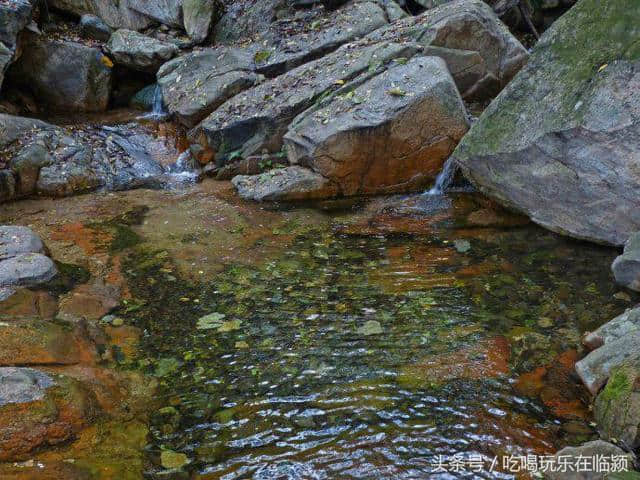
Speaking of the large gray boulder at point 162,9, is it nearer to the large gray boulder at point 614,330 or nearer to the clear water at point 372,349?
the clear water at point 372,349

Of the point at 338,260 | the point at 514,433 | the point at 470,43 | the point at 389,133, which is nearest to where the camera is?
the point at 514,433

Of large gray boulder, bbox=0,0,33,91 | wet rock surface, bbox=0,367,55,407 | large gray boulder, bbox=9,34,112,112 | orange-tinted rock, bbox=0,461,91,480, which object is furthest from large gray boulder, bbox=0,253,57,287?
large gray boulder, bbox=9,34,112,112

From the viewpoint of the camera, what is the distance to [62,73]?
41.6 feet

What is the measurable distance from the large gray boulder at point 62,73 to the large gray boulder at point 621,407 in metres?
12.2

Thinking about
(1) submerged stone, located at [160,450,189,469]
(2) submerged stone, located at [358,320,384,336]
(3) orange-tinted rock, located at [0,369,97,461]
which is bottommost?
(2) submerged stone, located at [358,320,384,336]

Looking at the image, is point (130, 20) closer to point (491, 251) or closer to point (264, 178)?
point (264, 178)

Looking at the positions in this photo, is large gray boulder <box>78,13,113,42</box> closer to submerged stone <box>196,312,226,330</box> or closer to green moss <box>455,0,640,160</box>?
green moss <box>455,0,640,160</box>

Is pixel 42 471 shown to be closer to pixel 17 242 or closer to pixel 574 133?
pixel 17 242

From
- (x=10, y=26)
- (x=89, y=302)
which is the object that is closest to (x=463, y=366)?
(x=89, y=302)

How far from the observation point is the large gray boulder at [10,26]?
33.5ft

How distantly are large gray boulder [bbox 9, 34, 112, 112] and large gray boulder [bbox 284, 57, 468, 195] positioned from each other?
6486 mm

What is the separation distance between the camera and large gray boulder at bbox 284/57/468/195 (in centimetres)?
820

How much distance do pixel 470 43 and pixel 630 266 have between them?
564 centimetres

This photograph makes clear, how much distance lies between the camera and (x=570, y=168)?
606 cm
